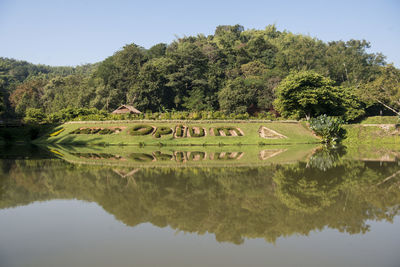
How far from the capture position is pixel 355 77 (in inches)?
2881

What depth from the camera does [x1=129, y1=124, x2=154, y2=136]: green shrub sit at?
4284 cm

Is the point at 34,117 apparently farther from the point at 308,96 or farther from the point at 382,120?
the point at 382,120

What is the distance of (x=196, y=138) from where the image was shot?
41.6 m

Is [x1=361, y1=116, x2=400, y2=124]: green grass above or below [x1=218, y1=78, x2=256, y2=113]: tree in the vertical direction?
below

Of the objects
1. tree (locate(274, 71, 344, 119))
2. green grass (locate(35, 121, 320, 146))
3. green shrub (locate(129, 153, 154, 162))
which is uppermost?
tree (locate(274, 71, 344, 119))

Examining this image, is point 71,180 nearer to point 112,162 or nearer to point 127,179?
point 127,179

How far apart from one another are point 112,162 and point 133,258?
17604 millimetres

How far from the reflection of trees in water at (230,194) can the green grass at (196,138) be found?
63.1 ft

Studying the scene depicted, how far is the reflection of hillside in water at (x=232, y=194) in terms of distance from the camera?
1040 cm

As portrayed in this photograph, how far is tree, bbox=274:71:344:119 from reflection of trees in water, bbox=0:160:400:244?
27.8 m

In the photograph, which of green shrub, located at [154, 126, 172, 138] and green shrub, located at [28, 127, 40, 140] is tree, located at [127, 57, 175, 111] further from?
green shrub, located at [154, 126, 172, 138]

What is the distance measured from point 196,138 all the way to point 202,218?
101 feet

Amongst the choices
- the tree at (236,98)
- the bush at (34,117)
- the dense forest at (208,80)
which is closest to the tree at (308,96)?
the dense forest at (208,80)

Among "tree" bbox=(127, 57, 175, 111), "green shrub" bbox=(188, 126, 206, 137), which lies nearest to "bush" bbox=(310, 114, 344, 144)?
"green shrub" bbox=(188, 126, 206, 137)
